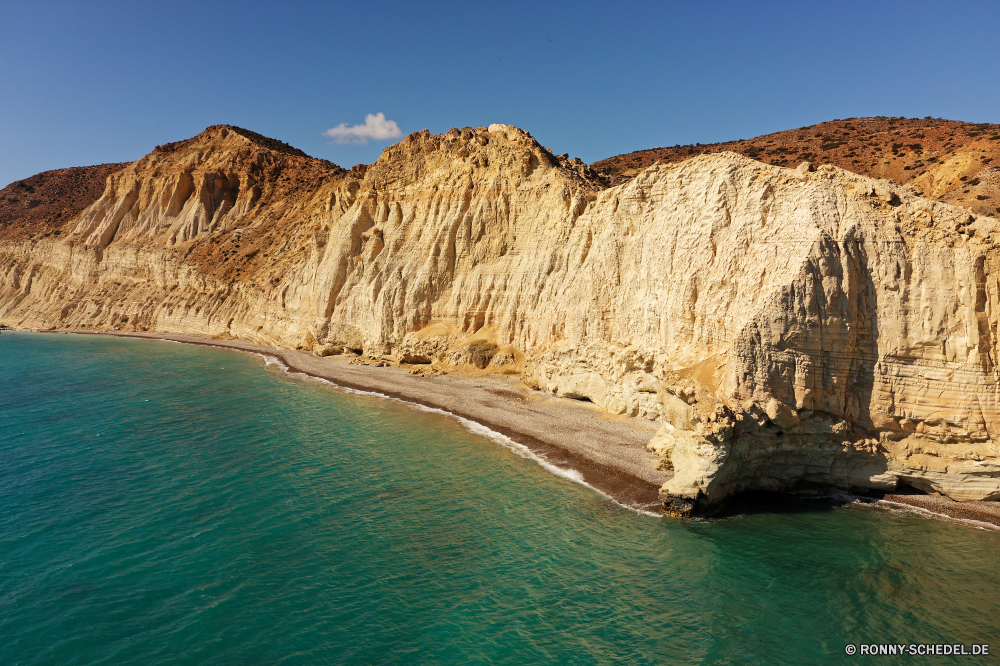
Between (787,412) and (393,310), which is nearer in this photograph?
(787,412)

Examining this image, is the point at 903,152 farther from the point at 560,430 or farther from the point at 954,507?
the point at 560,430

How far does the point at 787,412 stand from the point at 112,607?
18.5m

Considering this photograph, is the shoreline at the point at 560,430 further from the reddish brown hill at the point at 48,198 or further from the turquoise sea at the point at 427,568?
the reddish brown hill at the point at 48,198

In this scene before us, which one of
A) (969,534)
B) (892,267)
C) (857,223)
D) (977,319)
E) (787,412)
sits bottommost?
(969,534)

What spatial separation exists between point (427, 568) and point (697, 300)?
519 inches

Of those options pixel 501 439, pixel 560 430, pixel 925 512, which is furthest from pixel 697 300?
pixel 501 439

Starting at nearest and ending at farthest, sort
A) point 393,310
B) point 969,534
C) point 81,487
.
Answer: point 969,534, point 81,487, point 393,310

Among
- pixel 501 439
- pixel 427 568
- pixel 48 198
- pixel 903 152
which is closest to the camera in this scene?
pixel 427 568

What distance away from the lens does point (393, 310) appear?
3878cm

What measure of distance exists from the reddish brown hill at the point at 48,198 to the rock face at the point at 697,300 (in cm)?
6123

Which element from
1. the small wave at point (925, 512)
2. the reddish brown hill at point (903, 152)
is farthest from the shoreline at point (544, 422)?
the reddish brown hill at point (903, 152)

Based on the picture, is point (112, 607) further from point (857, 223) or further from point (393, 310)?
point (393, 310)

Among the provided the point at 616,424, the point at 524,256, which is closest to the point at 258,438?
the point at 616,424

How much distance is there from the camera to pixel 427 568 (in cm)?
1384
